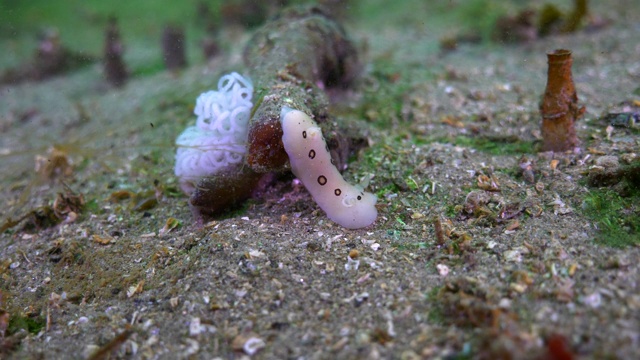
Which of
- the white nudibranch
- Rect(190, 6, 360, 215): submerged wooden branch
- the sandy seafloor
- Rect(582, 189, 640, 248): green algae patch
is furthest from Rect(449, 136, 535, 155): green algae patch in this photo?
the white nudibranch

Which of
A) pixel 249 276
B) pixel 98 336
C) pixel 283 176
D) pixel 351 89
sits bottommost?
pixel 98 336

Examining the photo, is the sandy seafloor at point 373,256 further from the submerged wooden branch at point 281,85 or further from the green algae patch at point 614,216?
the submerged wooden branch at point 281,85

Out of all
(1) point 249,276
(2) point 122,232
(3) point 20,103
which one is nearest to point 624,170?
(1) point 249,276

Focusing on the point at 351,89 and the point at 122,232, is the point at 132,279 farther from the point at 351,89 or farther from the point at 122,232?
the point at 351,89

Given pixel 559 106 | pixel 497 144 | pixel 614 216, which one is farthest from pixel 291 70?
pixel 614 216

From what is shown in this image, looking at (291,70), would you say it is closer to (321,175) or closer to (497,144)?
(321,175)

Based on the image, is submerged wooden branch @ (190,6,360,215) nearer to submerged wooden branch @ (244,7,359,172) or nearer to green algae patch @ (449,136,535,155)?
submerged wooden branch @ (244,7,359,172)

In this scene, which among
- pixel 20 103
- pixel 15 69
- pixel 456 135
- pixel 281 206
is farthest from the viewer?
pixel 15 69
